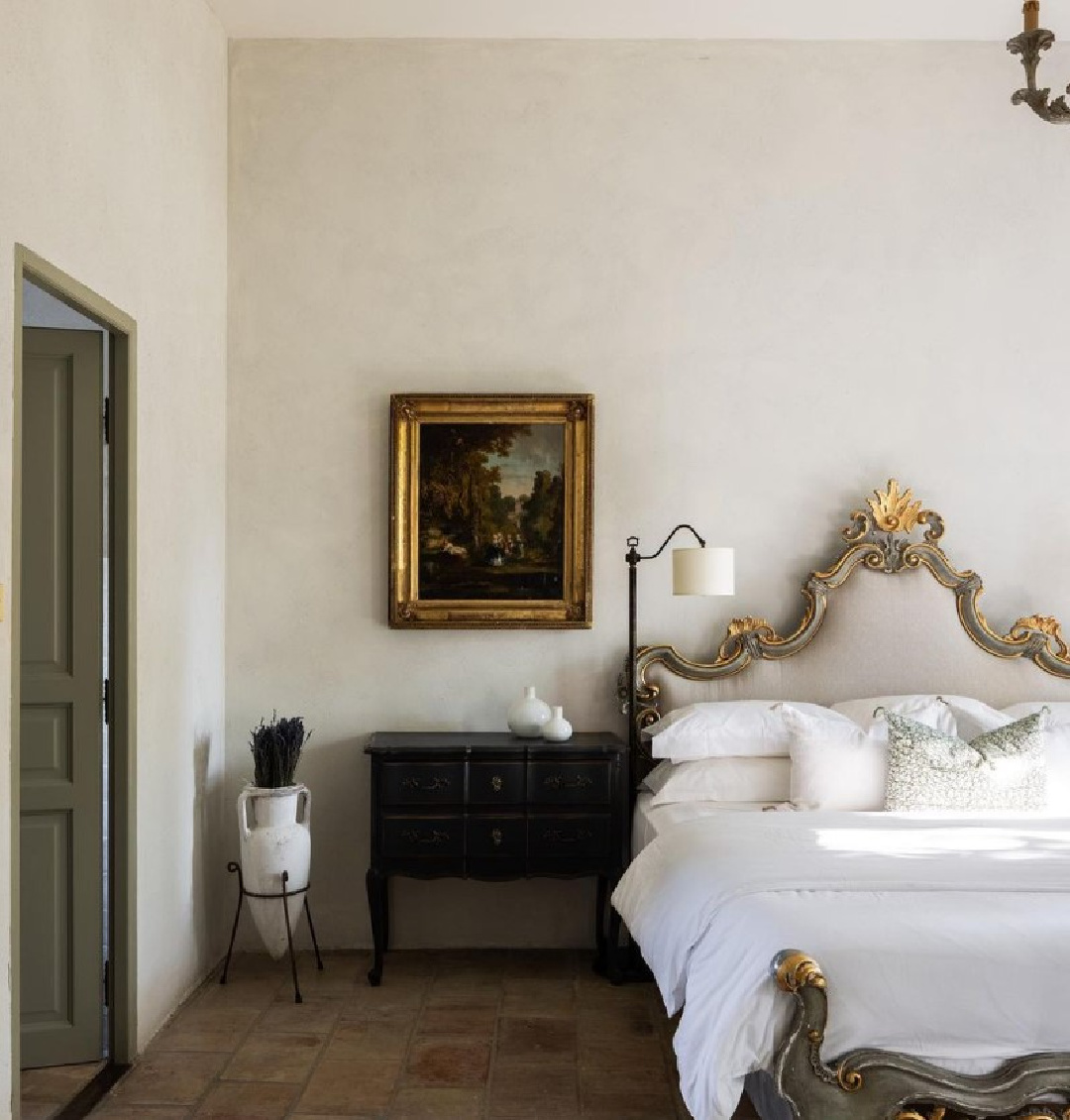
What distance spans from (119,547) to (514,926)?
236 centimetres

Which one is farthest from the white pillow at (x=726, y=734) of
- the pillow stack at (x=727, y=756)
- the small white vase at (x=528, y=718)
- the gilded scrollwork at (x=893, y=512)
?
the gilded scrollwork at (x=893, y=512)

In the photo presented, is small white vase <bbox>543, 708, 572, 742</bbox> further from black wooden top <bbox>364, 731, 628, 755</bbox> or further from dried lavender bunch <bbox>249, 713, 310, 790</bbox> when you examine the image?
dried lavender bunch <bbox>249, 713, 310, 790</bbox>

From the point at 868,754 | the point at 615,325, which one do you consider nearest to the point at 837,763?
the point at 868,754

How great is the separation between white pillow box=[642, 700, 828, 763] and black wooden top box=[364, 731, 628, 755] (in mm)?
200

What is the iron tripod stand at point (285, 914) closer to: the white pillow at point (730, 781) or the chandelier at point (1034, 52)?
the white pillow at point (730, 781)

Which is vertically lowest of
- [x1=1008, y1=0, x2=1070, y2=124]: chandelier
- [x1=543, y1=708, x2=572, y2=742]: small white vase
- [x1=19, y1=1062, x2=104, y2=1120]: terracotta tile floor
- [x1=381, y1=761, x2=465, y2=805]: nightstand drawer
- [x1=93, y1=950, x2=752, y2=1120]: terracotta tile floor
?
[x1=93, y1=950, x2=752, y2=1120]: terracotta tile floor

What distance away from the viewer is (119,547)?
3.69 m

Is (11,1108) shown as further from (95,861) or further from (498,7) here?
(498,7)

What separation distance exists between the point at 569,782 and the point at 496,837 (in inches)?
13.6

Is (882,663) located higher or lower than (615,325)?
lower

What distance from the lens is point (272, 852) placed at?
439 cm

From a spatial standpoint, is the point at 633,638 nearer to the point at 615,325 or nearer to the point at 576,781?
the point at 576,781

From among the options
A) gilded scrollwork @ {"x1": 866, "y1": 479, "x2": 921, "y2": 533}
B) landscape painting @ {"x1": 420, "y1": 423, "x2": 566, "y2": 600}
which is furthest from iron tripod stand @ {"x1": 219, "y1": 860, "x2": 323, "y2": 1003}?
gilded scrollwork @ {"x1": 866, "y1": 479, "x2": 921, "y2": 533}

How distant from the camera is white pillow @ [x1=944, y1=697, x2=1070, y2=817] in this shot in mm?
4199
